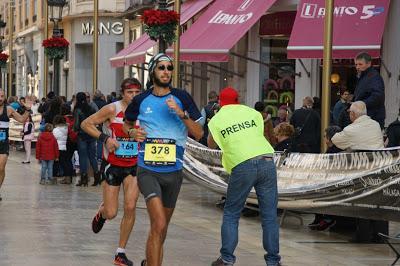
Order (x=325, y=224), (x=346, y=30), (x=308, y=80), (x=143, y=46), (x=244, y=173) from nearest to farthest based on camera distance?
(x=244, y=173), (x=325, y=224), (x=346, y=30), (x=308, y=80), (x=143, y=46)

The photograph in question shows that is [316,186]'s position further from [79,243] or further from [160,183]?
[160,183]

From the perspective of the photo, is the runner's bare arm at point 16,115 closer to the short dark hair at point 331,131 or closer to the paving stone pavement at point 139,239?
the paving stone pavement at point 139,239

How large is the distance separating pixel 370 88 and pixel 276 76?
1393 centimetres

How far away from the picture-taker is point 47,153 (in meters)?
21.7

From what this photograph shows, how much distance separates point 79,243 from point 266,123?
748 centimetres

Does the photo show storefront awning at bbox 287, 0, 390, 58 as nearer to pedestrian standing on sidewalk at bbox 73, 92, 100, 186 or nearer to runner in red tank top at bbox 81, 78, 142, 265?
pedestrian standing on sidewalk at bbox 73, 92, 100, 186

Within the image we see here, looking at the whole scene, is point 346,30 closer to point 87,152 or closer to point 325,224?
point 87,152

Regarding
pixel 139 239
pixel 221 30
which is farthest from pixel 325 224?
pixel 221 30

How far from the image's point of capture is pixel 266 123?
61.9 feet

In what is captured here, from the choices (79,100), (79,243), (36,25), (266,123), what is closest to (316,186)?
(79,243)

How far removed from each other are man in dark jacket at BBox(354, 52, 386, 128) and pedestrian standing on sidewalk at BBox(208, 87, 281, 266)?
3.86 meters

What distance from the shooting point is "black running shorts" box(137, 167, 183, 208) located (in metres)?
9.22

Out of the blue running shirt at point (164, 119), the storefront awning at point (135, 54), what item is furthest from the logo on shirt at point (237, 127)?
the storefront awning at point (135, 54)

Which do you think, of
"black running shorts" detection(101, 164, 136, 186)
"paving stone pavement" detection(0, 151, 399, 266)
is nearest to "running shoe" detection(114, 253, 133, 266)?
"paving stone pavement" detection(0, 151, 399, 266)
